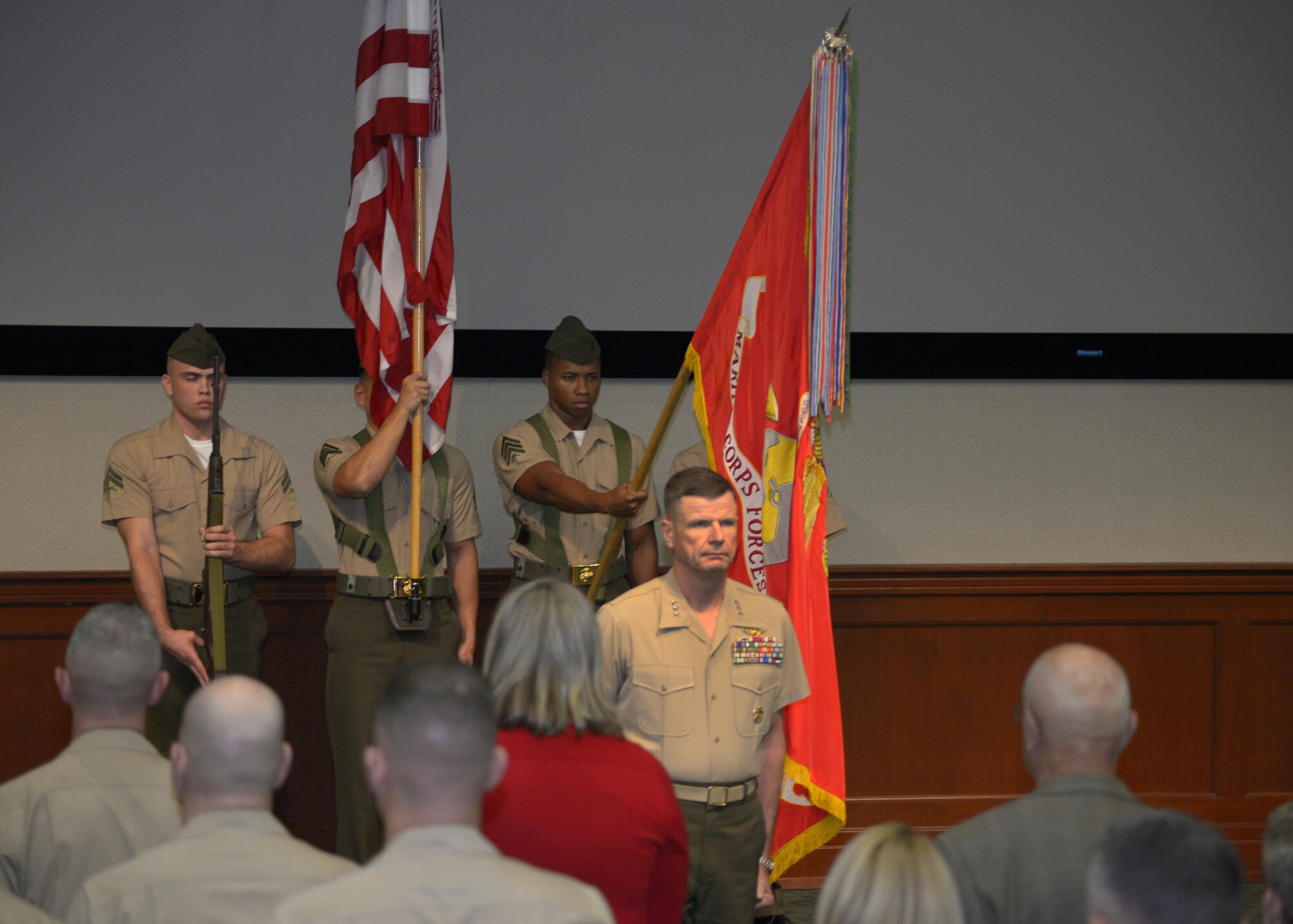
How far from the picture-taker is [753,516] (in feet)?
11.5

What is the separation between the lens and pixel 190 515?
4.08m

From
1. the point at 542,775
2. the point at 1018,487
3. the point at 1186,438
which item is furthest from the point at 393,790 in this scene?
the point at 1186,438

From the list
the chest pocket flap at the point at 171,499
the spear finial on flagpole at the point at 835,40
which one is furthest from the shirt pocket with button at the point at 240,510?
the spear finial on flagpole at the point at 835,40

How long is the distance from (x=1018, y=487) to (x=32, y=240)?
12.1 ft

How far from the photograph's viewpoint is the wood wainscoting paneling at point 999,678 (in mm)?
4711

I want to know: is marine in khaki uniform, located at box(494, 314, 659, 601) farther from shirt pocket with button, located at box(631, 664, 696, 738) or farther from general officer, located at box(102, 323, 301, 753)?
shirt pocket with button, located at box(631, 664, 696, 738)

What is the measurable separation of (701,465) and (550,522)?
1.78 ft

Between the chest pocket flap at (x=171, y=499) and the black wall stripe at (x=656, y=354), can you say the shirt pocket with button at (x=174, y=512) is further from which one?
the black wall stripe at (x=656, y=354)

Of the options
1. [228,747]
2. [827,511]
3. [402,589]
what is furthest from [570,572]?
[228,747]

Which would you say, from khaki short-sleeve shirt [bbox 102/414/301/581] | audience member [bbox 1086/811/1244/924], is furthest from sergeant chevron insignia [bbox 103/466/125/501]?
audience member [bbox 1086/811/1244/924]

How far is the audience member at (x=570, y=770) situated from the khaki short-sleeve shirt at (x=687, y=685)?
0.77 metres

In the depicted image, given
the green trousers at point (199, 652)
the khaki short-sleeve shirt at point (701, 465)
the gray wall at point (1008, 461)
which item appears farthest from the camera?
the gray wall at point (1008, 461)

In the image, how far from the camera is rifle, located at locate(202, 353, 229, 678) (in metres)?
3.71

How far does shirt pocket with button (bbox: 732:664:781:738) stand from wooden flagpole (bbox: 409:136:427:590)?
1.36m
